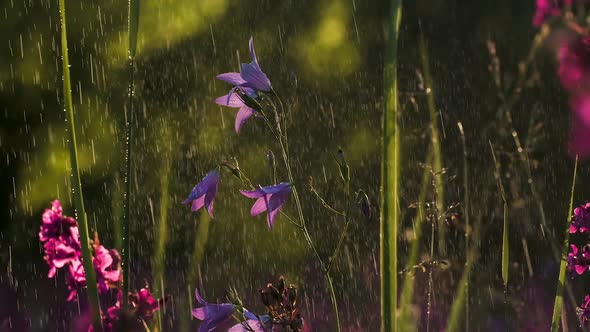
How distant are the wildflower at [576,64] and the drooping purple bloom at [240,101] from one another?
656 millimetres

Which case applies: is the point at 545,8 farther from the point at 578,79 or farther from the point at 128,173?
the point at 128,173

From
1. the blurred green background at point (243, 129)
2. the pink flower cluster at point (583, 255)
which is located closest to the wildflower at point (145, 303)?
the pink flower cluster at point (583, 255)

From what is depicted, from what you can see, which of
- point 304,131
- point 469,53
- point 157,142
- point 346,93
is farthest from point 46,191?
point 469,53

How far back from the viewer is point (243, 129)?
4.30 m

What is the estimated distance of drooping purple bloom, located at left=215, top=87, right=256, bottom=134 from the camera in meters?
1.36

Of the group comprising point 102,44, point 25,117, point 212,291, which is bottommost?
point 212,291

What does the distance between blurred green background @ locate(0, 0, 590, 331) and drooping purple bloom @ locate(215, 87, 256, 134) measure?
2471mm

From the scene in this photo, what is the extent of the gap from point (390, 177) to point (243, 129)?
3.31 metres

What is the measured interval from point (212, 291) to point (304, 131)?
0.88m

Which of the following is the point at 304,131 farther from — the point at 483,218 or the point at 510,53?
the point at 483,218

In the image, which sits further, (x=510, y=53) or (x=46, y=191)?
(x=510, y=53)

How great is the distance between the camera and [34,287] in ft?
14.3

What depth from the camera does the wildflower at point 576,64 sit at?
2.28 ft

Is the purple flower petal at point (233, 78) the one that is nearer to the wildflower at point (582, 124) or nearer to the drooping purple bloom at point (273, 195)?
the drooping purple bloom at point (273, 195)
